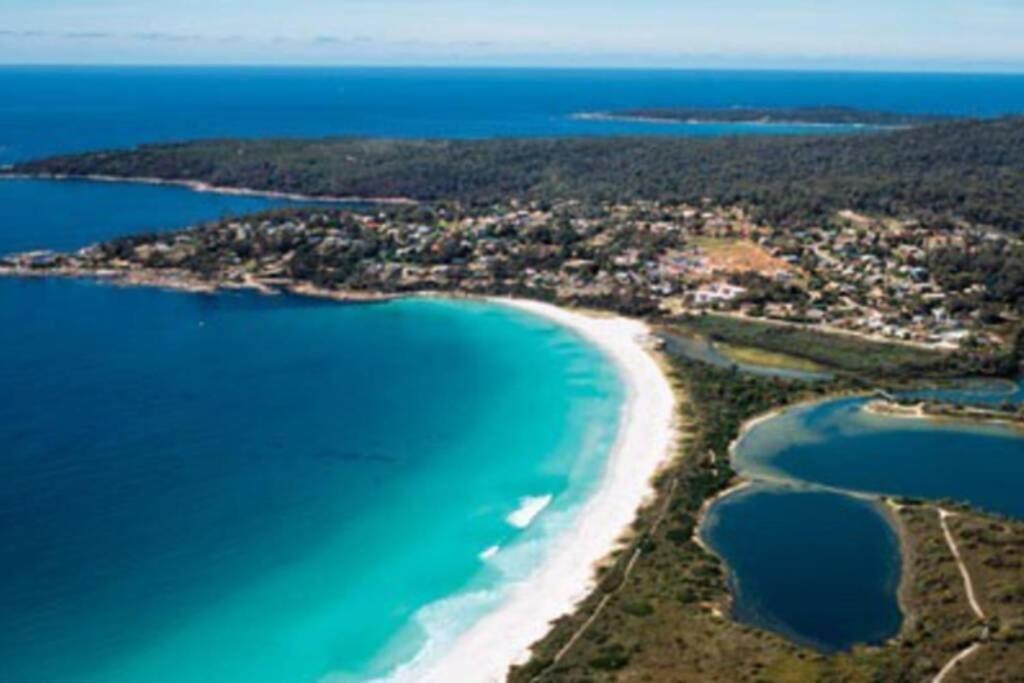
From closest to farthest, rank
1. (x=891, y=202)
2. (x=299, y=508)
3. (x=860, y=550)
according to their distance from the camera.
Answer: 1. (x=860, y=550)
2. (x=299, y=508)
3. (x=891, y=202)

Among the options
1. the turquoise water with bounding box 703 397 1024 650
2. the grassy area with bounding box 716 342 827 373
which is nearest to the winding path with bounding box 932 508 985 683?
the turquoise water with bounding box 703 397 1024 650

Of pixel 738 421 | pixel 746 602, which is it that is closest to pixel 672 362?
pixel 738 421

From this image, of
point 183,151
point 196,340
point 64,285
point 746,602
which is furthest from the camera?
point 183,151

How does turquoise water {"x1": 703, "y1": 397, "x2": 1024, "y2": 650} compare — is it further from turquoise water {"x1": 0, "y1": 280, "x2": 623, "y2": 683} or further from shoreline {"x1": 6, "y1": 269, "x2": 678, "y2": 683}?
turquoise water {"x1": 0, "y1": 280, "x2": 623, "y2": 683}

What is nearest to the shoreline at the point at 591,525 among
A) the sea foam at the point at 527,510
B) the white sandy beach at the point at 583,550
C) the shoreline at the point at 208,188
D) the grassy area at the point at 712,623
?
the white sandy beach at the point at 583,550

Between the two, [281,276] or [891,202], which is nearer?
[281,276]

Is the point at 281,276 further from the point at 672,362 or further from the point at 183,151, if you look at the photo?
the point at 183,151

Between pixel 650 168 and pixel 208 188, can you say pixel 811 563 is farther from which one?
pixel 208 188
